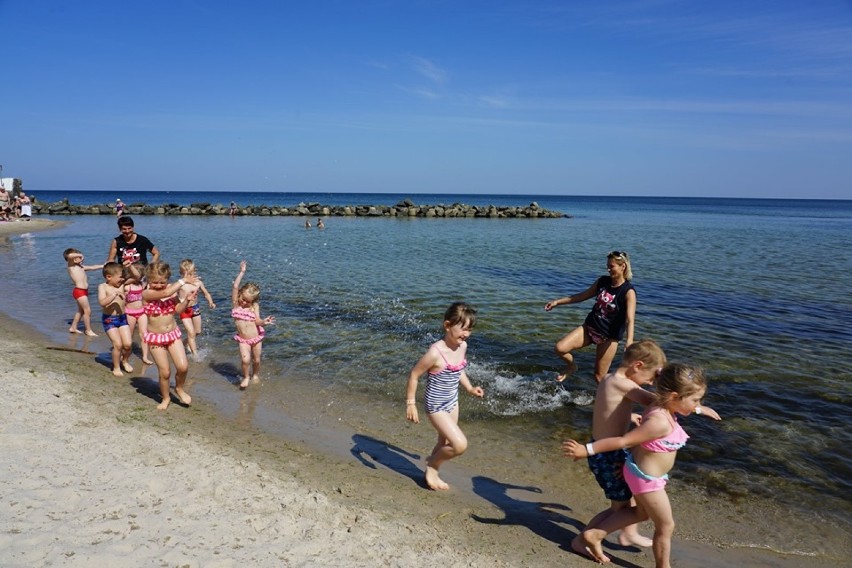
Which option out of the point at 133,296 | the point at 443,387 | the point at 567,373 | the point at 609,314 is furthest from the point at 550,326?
the point at 133,296

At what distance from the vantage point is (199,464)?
5.28m

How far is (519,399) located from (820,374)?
5.48 m

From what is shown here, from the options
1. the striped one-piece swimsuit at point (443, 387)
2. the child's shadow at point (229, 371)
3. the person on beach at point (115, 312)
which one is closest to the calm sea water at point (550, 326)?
the child's shadow at point (229, 371)

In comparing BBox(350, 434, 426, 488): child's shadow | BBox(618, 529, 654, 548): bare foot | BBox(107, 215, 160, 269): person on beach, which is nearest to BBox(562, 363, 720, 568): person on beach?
BBox(618, 529, 654, 548): bare foot

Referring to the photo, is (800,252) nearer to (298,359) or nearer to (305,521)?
(298,359)

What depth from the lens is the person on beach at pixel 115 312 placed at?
26.9 feet

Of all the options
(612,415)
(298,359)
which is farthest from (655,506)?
(298,359)

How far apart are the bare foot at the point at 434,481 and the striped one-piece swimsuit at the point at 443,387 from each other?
71 centimetres

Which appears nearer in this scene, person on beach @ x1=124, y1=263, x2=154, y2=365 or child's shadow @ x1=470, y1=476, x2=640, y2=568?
child's shadow @ x1=470, y1=476, x2=640, y2=568

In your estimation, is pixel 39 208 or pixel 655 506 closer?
pixel 655 506

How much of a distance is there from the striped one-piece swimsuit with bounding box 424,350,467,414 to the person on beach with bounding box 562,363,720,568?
143 centimetres

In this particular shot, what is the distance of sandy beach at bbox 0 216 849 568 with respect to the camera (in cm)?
404

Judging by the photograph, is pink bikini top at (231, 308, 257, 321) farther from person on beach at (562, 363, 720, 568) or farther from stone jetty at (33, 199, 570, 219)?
stone jetty at (33, 199, 570, 219)

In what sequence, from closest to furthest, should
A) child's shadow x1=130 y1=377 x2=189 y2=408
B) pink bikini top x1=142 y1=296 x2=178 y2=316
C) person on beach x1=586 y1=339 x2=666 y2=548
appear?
person on beach x1=586 y1=339 x2=666 y2=548, pink bikini top x1=142 y1=296 x2=178 y2=316, child's shadow x1=130 y1=377 x2=189 y2=408
